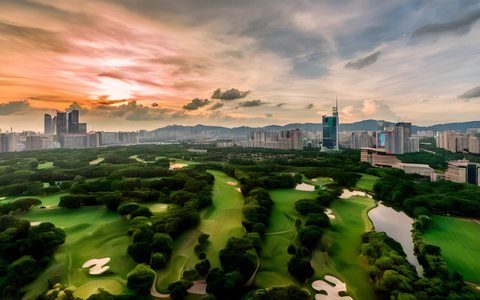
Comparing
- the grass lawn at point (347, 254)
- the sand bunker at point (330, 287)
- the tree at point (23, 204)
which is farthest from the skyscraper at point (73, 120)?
the sand bunker at point (330, 287)

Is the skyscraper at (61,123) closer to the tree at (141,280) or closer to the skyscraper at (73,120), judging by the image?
the skyscraper at (73,120)

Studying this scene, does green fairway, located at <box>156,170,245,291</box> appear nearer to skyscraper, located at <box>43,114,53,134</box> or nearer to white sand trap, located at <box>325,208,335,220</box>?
white sand trap, located at <box>325,208,335,220</box>

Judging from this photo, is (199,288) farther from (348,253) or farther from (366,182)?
(366,182)

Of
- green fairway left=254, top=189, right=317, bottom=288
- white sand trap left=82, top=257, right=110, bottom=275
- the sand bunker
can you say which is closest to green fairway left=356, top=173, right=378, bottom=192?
green fairway left=254, top=189, right=317, bottom=288

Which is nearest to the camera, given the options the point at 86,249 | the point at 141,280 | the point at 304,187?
the point at 141,280

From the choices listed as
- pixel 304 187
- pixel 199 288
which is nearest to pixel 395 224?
pixel 304 187

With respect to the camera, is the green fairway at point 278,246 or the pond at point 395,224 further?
the pond at point 395,224

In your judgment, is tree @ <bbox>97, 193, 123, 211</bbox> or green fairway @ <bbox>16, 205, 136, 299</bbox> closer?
green fairway @ <bbox>16, 205, 136, 299</bbox>
